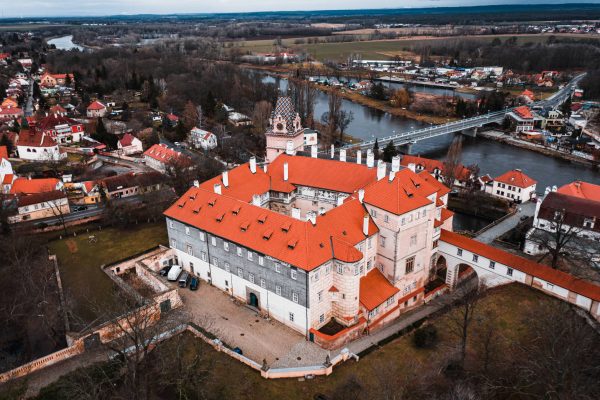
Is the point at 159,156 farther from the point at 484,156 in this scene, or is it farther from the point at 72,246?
the point at 484,156

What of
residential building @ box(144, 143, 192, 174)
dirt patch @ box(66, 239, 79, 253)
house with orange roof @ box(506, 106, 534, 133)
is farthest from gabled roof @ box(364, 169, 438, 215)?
house with orange roof @ box(506, 106, 534, 133)

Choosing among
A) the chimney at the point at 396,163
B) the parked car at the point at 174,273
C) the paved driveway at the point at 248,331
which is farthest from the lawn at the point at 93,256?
the chimney at the point at 396,163

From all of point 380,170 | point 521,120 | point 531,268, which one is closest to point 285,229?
point 380,170

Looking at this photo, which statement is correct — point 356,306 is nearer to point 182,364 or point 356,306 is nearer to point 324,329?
point 324,329

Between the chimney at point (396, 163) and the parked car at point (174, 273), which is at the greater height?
the chimney at point (396, 163)

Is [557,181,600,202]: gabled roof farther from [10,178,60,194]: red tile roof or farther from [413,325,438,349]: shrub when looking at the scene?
[10,178,60,194]: red tile roof

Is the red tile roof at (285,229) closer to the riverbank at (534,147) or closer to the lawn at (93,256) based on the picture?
the lawn at (93,256)
